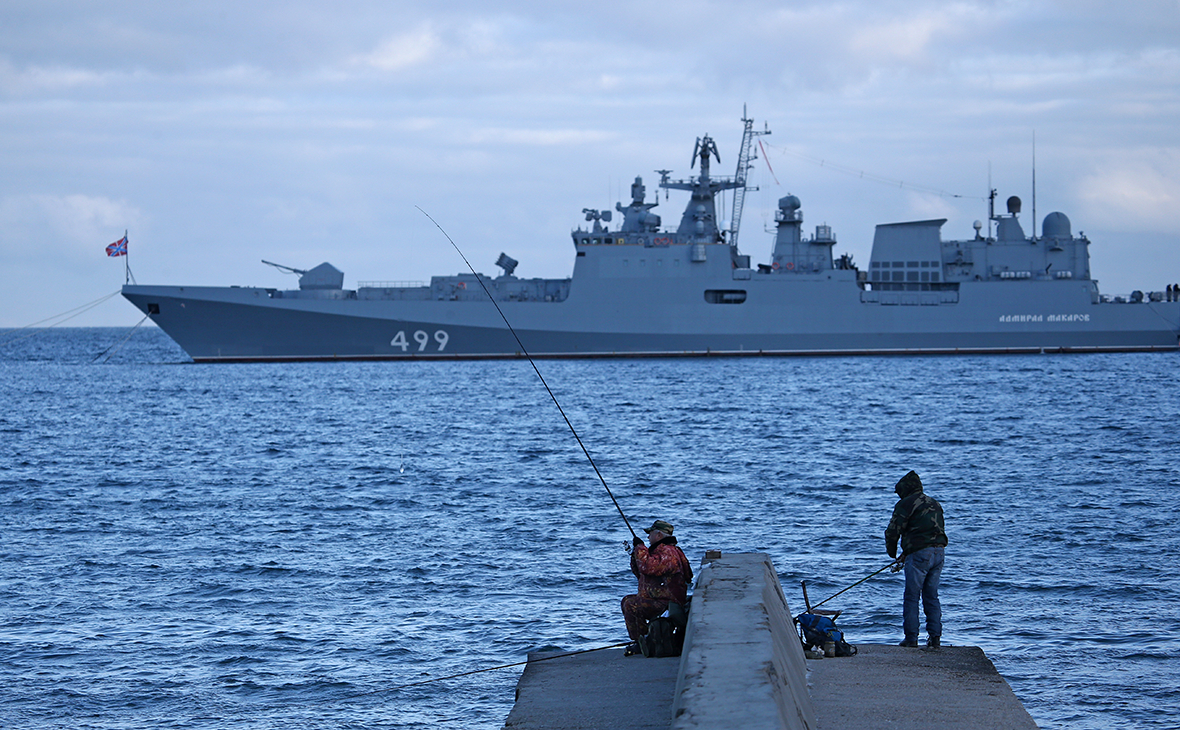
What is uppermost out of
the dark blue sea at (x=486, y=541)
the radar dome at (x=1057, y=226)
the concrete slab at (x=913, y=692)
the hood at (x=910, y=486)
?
the radar dome at (x=1057, y=226)

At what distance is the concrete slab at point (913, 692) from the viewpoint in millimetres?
5191

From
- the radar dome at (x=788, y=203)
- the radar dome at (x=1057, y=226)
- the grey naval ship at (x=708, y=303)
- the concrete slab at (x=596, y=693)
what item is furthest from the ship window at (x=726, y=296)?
the concrete slab at (x=596, y=693)

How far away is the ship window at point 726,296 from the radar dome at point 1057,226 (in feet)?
45.4

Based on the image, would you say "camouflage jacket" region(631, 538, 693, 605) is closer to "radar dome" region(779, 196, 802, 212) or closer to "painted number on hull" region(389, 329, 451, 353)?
"painted number on hull" region(389, 329, 451, 353)

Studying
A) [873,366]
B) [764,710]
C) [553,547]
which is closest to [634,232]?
[873,366]

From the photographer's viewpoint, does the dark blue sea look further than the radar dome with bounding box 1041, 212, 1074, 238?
No

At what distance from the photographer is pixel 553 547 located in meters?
11.7

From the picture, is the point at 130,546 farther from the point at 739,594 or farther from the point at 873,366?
the point at 873,366

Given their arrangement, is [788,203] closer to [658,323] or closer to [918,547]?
[658,323]

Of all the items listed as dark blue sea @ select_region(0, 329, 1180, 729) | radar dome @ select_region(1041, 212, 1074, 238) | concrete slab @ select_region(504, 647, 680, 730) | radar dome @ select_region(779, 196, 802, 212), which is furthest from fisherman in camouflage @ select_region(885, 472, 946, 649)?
radar dome @ select_region(1041, 212, 1074, 238)

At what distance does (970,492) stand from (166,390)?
3020 centimetres

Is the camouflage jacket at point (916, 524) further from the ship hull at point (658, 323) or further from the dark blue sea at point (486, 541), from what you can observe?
the ship hull at point (658, 323)

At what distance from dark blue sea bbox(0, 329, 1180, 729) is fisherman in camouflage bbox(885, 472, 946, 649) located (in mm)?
754

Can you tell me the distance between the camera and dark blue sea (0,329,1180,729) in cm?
734
